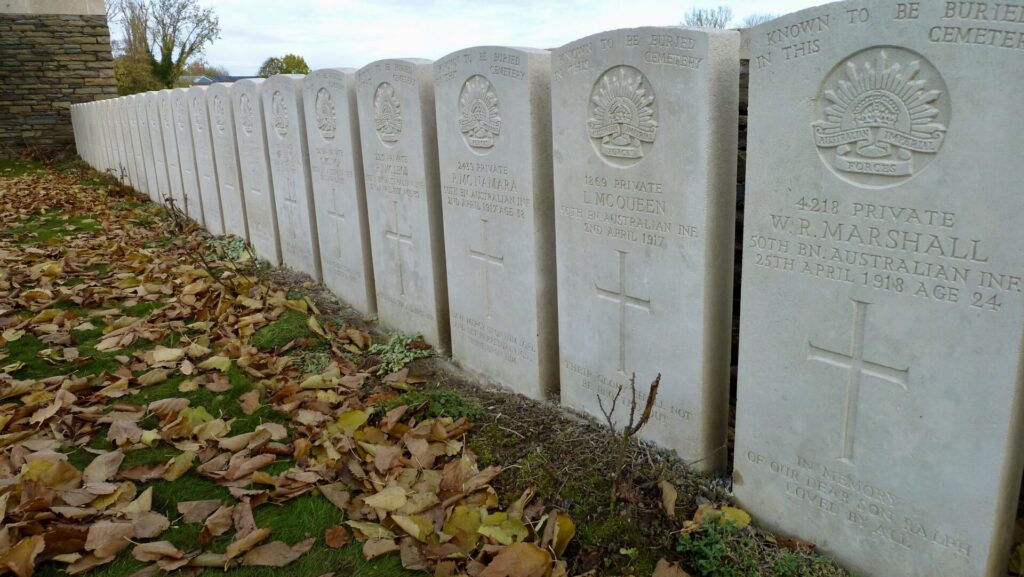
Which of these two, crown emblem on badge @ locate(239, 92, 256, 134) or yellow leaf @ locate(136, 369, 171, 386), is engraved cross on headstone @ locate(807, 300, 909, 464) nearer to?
yellow leaf @ locate(136, 369, 171, 386)

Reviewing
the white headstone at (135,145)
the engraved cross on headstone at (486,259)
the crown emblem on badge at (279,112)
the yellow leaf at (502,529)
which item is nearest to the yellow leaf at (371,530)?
the yellow leaf at (502,529)

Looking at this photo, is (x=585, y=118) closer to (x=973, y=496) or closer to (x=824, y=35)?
(x=824, y=35)

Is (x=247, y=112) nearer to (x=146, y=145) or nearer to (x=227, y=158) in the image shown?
(x=227, y=158)

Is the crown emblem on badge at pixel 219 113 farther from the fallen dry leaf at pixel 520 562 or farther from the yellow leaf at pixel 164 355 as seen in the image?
the fallen dry leaf at pixel 520 562

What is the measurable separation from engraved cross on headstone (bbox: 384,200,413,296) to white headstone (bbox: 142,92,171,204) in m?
6.12

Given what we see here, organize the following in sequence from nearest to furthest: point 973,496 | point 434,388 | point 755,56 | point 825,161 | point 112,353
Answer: point 973,496
point 825,161
point 755,56
point 434,388
point 112,353

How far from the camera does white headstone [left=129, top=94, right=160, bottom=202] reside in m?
10.3

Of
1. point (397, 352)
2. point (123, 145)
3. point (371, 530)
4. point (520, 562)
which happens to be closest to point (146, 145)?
point (123, 145)

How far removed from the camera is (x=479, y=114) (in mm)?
3771

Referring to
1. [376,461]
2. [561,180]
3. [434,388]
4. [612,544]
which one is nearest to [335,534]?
[376,461]

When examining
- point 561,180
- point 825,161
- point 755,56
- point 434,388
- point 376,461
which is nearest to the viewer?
point 825,161

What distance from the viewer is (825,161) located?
235cm

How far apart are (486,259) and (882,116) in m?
2.23

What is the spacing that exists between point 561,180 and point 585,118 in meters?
0.33
